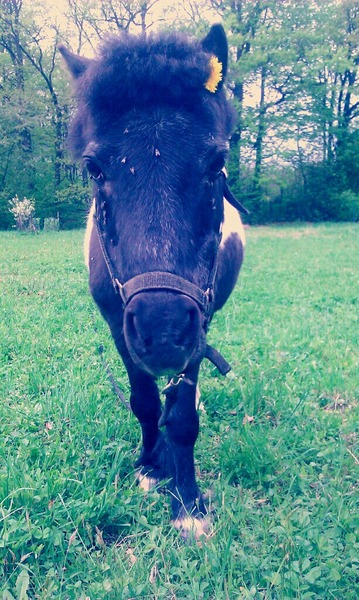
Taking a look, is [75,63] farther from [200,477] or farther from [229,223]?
[200,477]

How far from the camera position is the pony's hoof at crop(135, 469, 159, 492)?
237 cm

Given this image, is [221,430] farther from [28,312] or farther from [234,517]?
[28,312]

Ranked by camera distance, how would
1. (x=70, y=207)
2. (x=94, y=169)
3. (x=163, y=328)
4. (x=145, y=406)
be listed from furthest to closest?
(x=70, y=207), (x=145, y=406), (x=94, y=169), (x=163, y=328)

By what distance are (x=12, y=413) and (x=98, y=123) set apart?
1919 mm

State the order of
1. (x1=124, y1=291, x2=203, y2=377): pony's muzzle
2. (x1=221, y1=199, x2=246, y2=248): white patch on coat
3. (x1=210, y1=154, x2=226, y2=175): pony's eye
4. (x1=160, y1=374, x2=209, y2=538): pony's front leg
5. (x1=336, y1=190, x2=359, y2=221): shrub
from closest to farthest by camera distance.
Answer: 1. (x1=124, y1=291, x2=203, y2=377): pony's muzzle
2. (x1=210, y1=154, x2=226, y2=175): pony's eye
3. (x1=160, y1=374, x2=209, y2=538): pony's front leg
4. (x1=221, y1=199, x2=246, y2=248): white patch on coat
5. (x1=336, y1=190, x2=359, y2=221): shrub

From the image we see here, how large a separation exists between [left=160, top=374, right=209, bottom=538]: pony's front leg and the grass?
3.8 inches

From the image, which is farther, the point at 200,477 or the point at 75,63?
the point at 200,477

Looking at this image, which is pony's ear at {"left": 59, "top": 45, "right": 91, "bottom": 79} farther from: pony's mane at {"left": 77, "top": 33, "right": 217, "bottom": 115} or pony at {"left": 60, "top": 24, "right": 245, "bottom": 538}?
pony's mane at {"left": 77, "top": 33, "right": 217, "bottom": 115}

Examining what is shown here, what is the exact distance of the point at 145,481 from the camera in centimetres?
241

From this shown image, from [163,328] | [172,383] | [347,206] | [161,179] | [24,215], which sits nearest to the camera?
[163,328]

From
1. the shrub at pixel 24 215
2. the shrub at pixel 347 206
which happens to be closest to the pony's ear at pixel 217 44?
the shrub at pixel 24 215

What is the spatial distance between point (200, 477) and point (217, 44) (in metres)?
2.24

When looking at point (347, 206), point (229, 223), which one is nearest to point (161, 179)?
point (229, 223)

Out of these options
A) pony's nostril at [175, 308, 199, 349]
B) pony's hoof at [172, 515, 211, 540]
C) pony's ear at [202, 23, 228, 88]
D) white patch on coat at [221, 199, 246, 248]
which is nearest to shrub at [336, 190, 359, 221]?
white patch on coat at [221, 199, 246, 248]
